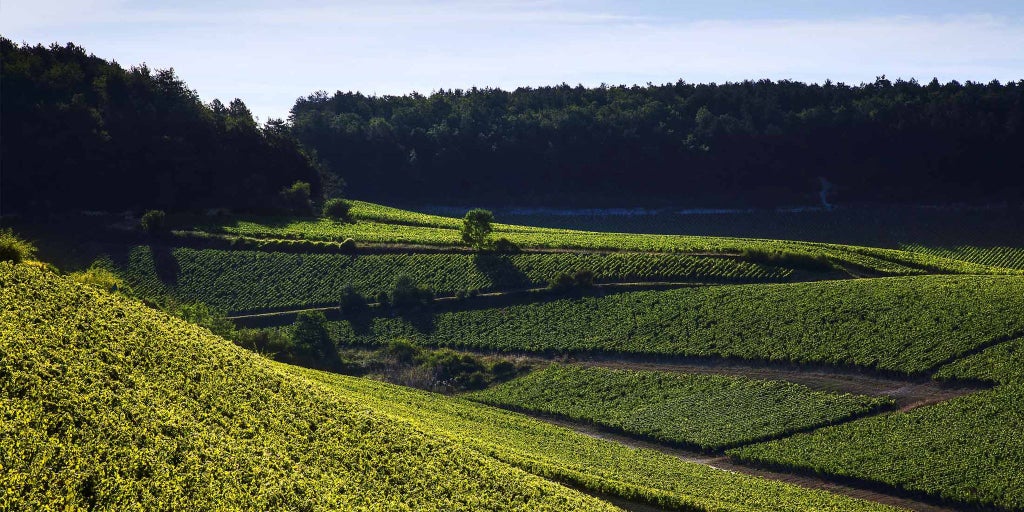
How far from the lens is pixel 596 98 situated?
167500 mm

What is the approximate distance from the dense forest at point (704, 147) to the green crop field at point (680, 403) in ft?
222

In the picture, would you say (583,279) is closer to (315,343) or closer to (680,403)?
(680,403)

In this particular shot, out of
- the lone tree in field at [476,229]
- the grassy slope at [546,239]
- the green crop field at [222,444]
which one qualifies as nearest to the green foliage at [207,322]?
the green crop field at [222,444]

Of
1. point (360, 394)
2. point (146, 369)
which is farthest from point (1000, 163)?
point (146, 369)

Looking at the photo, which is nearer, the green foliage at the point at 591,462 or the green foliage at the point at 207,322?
the green foliage at the point at 591,462

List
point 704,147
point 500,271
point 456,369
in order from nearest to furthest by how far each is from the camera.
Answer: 1. point 456,369
2. point 500,271
3. point 704,147

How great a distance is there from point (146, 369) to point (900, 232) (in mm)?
96314

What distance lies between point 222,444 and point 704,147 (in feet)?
357

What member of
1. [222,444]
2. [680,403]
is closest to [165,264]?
[680,403]

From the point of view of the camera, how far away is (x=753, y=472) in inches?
2205

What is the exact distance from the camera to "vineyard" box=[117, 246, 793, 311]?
8606cm

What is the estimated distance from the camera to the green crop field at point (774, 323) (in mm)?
66625

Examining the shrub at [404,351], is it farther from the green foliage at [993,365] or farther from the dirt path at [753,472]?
the green foliage at [993,365]

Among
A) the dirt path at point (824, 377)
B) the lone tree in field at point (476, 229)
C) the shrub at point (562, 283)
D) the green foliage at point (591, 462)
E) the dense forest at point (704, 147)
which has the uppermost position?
the dense forest at point (704, 147)
